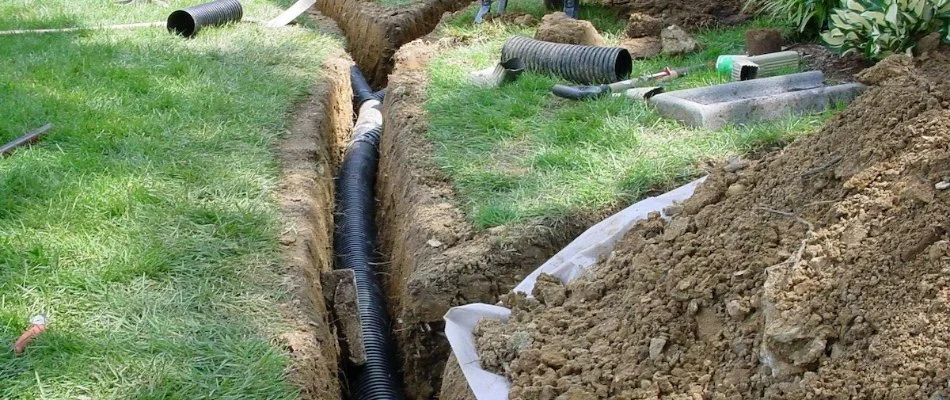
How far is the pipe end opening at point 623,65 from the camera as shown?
5961 millimetres

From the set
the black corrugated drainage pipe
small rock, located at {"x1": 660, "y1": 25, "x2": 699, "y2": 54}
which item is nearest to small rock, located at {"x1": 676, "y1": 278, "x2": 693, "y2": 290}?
the black corrugated drainage pipe

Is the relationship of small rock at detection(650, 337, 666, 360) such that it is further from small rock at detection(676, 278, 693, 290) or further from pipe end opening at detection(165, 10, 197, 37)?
pipe end opening at detection(165, 10, 197, 37)

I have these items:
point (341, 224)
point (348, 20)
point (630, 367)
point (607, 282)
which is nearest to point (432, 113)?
point (341, 224)

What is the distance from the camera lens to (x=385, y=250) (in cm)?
546

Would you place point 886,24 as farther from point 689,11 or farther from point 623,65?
point 689,11

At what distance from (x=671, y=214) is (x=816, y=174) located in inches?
23.4

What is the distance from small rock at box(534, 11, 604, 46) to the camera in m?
6.48

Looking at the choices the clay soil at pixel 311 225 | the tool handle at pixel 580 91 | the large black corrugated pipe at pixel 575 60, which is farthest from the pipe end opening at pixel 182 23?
the tool handle at pixel 580 91

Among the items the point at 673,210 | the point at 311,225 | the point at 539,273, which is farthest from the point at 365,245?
the point at 673,210

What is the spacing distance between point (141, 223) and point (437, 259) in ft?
4.28

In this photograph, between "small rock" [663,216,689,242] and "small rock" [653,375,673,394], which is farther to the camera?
"small rock" [663,216,689,242]

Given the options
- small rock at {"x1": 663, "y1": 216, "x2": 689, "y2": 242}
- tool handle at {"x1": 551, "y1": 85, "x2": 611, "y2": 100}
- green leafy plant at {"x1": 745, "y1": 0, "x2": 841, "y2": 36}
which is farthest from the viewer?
green leafy plant at {"x1": 745, "y1": 0, "x2": 841, "y2": 36}

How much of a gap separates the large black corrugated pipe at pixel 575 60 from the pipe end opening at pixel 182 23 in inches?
112

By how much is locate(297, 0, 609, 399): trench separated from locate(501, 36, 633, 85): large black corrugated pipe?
72 centimetres
